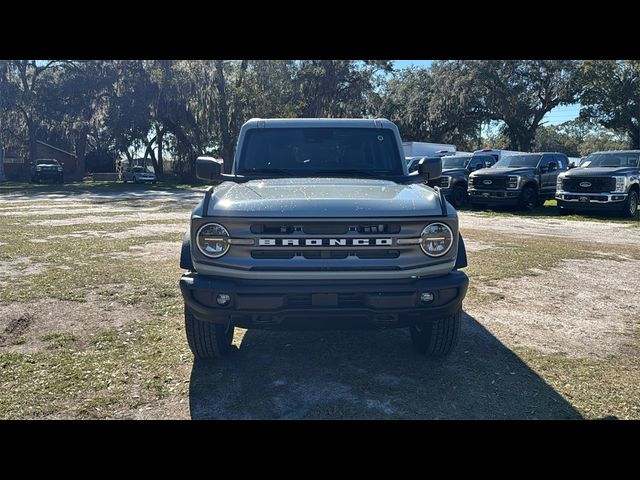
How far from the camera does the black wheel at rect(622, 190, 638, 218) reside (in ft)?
45.9

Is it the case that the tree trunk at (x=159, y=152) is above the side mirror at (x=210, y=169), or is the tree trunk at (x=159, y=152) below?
above

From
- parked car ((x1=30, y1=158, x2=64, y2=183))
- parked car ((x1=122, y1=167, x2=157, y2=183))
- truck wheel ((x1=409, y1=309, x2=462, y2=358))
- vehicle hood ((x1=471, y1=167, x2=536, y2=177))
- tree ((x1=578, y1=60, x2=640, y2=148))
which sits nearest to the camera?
truck wheel ((x1=409, y1=309, x2=462, y2=358))

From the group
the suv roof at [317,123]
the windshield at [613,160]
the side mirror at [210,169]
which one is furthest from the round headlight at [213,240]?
the windshield at [613,160]

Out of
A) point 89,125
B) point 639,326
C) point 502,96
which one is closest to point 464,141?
point 502,96

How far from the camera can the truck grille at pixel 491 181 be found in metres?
15.9

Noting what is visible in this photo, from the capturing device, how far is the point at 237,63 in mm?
35000

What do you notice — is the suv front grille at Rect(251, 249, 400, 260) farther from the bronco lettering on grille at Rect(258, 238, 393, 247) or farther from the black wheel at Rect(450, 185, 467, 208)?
the black wheel at Rect(450, 185, 467, 208)

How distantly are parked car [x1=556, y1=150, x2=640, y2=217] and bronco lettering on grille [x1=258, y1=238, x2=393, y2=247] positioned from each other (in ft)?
43.0

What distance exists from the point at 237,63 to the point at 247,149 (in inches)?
1293

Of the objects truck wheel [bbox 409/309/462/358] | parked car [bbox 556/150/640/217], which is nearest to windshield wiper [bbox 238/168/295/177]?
truck wheel [bbox 409/309/462/358]

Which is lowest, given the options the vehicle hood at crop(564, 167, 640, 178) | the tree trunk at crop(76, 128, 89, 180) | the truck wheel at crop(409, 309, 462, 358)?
the truck wheel at crop(409, 309, 462, 358)

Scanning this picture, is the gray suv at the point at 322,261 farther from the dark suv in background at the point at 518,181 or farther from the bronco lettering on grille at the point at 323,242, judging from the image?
the dark suv in background at the point at 518,181
